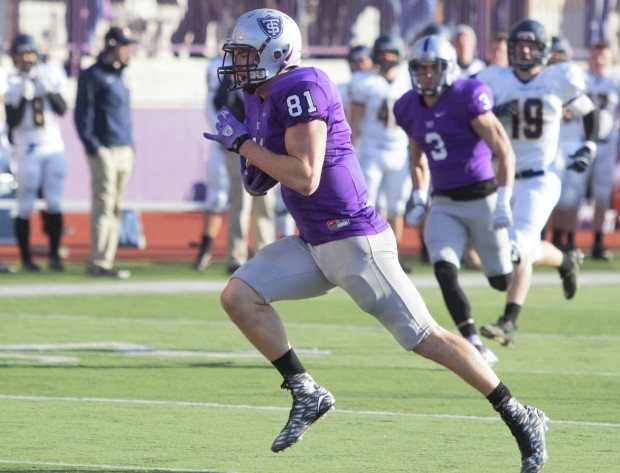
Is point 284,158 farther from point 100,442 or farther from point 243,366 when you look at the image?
point 243,366

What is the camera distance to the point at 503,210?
8.21m

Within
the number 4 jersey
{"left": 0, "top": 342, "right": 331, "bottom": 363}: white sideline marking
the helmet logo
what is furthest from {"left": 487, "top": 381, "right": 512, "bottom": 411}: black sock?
the number 4 jersey

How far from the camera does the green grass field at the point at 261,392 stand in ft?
19.1

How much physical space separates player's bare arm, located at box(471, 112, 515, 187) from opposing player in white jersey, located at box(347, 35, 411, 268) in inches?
195

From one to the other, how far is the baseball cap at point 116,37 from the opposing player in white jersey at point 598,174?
4.25 m

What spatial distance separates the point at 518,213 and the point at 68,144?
9.92 m

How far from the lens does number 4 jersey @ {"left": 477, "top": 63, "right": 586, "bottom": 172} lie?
9.27 metres

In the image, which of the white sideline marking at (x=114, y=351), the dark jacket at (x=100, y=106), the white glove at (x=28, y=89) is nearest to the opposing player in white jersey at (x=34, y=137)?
the white glove at (x=28, y=89)

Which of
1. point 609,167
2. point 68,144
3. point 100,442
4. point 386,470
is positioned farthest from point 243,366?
point 68,144

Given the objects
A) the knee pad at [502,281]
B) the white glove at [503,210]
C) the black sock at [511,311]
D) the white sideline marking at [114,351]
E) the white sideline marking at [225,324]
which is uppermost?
the white glove at [503,210]

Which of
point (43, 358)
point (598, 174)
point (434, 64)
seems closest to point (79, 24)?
point (598, 174)

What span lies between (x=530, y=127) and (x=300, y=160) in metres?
4.16

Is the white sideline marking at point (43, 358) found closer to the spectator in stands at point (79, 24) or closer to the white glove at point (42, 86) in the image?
the white glove at point (42, 86)

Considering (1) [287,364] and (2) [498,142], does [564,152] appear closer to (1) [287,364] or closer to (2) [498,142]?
(2) [498,142]
